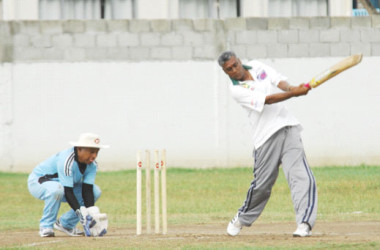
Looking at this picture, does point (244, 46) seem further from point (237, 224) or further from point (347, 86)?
point (237, 224)

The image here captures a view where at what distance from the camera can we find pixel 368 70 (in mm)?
19891

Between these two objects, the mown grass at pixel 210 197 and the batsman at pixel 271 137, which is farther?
the mown grass at pixel 210 197

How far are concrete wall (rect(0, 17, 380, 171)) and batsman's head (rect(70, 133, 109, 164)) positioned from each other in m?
9.63

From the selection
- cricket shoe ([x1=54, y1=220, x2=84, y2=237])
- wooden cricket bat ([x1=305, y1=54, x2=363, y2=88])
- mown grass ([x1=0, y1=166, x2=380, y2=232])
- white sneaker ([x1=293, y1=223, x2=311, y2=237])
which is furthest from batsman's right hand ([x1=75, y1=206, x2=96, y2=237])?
wooden cricket bat ([x1=305, y1=54, x2=363, y2=88])

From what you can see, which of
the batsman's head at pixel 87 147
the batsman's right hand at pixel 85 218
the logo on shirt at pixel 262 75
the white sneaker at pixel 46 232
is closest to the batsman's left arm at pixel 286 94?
the logo on shirt at pixel 262 75

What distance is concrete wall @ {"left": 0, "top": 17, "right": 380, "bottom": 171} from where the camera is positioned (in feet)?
64.6

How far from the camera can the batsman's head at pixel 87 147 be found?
32.5 feet

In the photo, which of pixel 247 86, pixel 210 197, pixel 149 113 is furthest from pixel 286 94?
pixel 149 113

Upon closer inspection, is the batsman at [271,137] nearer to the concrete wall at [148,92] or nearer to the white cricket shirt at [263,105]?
the white cricket shirt at [263,105]

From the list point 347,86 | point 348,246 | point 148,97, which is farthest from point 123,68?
point 348,246

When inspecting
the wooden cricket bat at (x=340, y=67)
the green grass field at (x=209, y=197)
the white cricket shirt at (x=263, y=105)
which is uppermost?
the wooden cricket bat at (x=340, y=67)

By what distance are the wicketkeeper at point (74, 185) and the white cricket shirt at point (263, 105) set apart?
153cm

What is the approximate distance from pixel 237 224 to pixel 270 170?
27.2 inches

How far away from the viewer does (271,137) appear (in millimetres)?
9414
